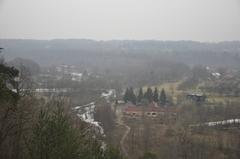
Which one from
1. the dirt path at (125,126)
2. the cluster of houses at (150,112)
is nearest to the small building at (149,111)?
the cluster of houses at (150,112)

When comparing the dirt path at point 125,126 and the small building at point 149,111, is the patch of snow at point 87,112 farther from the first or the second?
the small building at point 149,111

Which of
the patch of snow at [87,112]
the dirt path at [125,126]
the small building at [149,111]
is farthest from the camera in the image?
the small building at [149,111]

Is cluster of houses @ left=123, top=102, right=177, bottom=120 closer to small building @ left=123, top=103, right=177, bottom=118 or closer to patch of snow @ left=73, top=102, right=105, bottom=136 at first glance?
small building @ left=123, top=103, right=177, bottom=118

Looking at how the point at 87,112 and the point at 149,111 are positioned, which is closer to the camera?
the point at 87,112

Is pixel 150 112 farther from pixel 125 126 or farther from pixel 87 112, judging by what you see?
pixel 125 126

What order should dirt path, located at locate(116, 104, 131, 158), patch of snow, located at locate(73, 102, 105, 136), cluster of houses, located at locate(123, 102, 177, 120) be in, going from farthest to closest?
cluster of houses, located at locate(123, 102, 177, 120) → patch of snow, located at locate(73, 102, 105, 136) → dirt path, located at locate(116, 104, 131, 158)

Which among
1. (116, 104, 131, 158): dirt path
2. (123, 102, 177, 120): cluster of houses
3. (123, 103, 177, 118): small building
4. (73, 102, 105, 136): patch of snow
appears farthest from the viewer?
(123, 103, 177, 118): small building

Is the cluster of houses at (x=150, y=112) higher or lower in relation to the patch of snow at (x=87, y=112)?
lower

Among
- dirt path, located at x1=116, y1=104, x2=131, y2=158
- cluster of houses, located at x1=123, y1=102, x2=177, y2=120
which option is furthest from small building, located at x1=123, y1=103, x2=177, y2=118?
dirt path, located at x1=116, y1=104, x2=131, y2=158

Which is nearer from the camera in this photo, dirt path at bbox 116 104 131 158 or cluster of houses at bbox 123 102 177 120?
dirt path at bbox 116 104 131 158

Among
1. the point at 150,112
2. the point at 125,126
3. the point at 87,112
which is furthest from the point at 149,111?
the point at 125,126

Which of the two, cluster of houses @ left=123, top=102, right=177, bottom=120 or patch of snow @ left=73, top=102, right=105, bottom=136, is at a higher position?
patch of snow @ left=73, top=102, right=105, bottom=136
